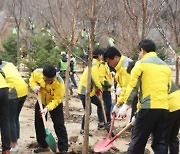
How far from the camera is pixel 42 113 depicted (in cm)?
676

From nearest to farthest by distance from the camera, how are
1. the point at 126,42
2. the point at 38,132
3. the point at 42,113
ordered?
the point at 42,113 → the point at 38,132 → the point at 126,42

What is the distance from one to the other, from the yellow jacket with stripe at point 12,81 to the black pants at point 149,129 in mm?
2079

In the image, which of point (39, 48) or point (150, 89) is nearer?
point (150, 89)

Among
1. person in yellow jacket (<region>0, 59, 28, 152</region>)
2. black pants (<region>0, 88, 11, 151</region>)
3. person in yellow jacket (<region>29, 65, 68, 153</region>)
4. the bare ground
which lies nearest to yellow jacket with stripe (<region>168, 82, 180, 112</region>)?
the bare ground

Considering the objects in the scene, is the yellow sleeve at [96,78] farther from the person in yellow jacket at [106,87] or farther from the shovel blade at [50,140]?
the shovel blade at [50,140]

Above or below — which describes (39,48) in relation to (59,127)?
above

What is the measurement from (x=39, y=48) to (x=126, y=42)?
5.54m

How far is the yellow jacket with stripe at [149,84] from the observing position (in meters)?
5.61

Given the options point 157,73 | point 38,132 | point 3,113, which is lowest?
point 38,132

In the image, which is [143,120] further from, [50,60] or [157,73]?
[50,60]

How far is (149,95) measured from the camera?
563cm

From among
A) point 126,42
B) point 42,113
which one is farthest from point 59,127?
point 126,42

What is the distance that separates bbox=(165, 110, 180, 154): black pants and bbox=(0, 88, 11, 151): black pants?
222cm

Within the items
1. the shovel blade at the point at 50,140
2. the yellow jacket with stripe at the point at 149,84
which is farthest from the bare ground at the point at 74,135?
the yellow jacket with stripe at the point at 149,84
